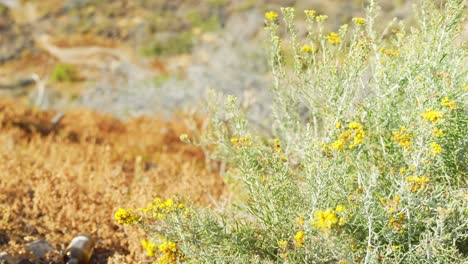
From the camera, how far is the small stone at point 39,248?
313 centimetres

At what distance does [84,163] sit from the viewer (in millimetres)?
4316

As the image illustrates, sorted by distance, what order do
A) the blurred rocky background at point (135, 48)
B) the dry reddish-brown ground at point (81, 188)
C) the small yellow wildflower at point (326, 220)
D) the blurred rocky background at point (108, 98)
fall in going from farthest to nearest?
the blurred rocky background at point (135, 48), the blurred rocky background at point (108, 98), the dry reddish-brown ground at point (81, 188), the small yellow wildflower at point (326, 220)

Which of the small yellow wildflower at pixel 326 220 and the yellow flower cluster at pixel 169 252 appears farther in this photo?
the yellow flower cluster at pixel 169 252

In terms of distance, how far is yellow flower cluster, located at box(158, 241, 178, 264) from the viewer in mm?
2066

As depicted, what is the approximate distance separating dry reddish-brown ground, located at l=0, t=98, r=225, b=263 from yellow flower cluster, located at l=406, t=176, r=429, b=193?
53.9 inches

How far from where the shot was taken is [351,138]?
215 cm

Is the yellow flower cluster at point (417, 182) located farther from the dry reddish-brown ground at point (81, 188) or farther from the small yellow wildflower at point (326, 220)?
the dry reddish-brown ground at point (81, 188)

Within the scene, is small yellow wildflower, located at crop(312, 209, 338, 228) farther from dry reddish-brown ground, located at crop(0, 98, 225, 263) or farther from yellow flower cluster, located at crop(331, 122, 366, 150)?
dry reddish-brown ground, located at crop(0, 98, 225, 263)

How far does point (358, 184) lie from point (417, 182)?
1.63 ft

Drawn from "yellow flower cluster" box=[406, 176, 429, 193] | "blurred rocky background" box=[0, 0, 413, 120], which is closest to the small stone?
"yellow flower cluster" box=[406, 176, 429, 193]

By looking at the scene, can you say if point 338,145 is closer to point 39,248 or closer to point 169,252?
point 169,252

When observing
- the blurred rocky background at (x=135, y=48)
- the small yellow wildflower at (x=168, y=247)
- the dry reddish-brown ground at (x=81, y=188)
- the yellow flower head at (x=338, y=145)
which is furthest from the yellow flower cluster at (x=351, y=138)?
the blurred rocky background at (x=135, y=48)

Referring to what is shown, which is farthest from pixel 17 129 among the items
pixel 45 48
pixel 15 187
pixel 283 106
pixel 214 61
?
pixel 45 48

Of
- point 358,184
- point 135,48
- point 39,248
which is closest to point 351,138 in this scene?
point 358,184
